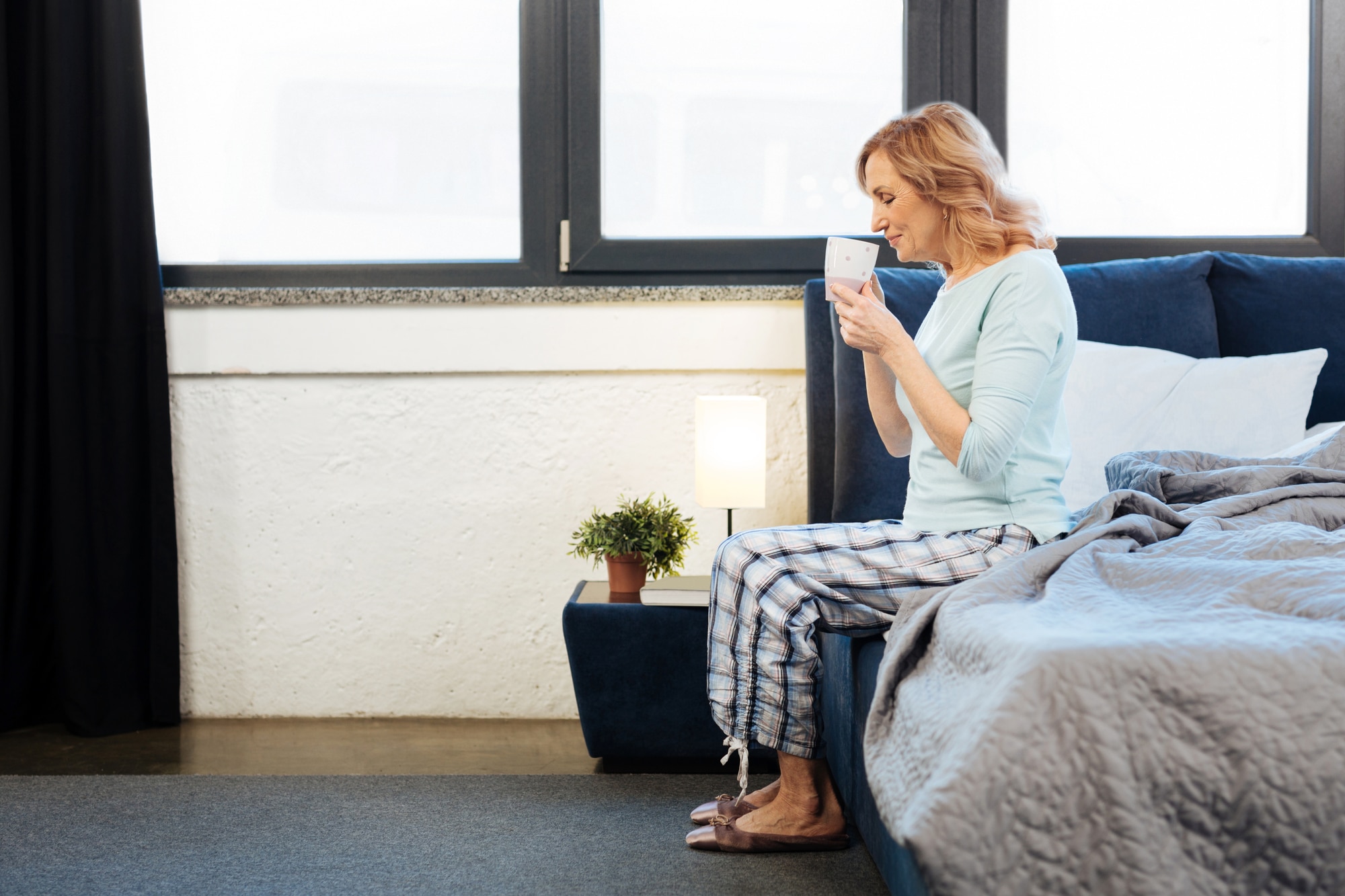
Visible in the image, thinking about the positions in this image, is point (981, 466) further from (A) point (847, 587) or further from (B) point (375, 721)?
(B) point (375, 721)

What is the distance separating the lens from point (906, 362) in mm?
1387

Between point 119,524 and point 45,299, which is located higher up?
point 45,299

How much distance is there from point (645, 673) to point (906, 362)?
845 mm

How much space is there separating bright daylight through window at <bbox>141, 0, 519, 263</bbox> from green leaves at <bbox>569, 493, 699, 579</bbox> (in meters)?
0.77

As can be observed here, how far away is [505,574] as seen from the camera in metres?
2.35

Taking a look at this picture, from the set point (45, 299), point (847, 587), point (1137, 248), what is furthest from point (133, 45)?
point (1137, 248)

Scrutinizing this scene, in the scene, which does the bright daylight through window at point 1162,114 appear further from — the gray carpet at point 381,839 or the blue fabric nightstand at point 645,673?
the gray carpet at point 381,839

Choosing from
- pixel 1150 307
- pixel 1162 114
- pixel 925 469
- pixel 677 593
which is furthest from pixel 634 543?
pixel 1162 114

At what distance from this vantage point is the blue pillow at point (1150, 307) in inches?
80.8

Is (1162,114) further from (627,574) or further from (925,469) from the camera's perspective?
(627,574)

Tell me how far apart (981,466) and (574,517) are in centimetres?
121

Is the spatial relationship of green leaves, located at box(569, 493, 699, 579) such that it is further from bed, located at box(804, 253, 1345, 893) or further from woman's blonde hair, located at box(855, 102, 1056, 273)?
woman's blonde hair, located at box(855, 102, 1056, 273)

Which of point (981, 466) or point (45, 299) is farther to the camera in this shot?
point (45, 299)

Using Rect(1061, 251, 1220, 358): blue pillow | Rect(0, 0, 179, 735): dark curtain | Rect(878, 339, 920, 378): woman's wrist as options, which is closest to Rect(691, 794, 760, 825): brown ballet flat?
Rect(878, 339, 920, 378): woman's wrist
